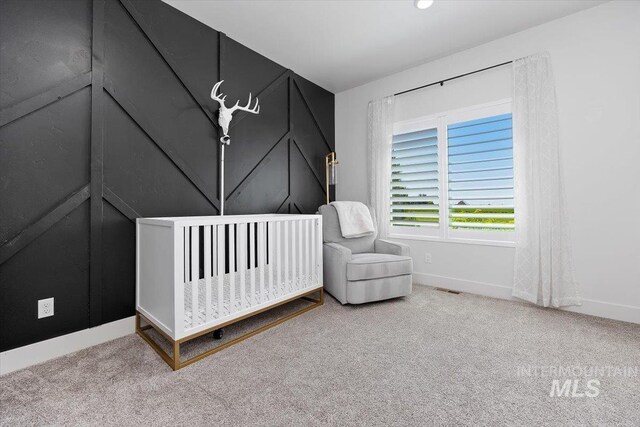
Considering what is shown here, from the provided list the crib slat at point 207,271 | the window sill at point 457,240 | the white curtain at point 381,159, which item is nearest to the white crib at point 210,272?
the crib slat at point 207,271

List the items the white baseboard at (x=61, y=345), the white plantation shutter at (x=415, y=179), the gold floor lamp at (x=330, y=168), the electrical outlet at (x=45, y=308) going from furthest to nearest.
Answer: the gold floor lamp at (x=330, y=168) < the white plantation shutter at (x=415, y=179) < the electrical outlet at (x=45, y=308) < the white baseboard at (x=61, y=345)

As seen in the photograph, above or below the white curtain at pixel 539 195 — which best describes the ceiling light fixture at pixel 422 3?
above

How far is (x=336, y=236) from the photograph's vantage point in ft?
9.87

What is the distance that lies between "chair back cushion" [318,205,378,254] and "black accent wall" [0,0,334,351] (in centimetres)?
89

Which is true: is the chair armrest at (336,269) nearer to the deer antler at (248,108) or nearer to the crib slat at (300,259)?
the crib slat at (300,259)

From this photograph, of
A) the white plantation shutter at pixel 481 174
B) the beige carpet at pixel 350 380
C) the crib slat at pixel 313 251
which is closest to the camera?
the beige carpet at pixel 350 380

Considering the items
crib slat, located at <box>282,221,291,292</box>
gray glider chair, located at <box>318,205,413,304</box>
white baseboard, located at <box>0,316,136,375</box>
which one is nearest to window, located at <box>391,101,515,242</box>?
gray glider chair, located at <box>318,205,413,304</box>

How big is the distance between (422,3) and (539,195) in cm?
186

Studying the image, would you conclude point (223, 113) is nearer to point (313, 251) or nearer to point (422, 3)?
point (313, 251)

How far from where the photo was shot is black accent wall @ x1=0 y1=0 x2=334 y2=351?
1.56 metres

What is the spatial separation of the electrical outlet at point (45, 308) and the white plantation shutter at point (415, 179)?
310cm

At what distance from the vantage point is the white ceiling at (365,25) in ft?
7.32

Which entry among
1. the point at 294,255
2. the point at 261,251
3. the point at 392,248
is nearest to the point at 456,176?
the point at 392,248

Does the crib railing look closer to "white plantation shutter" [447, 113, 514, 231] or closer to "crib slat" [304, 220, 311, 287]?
"crib slat" [304, 220, 311, 287]
